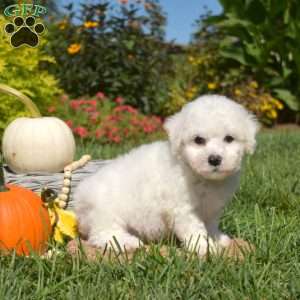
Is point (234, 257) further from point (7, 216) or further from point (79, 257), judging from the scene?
point (7, 216)

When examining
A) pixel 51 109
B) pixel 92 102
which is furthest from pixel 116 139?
pixel 51 109

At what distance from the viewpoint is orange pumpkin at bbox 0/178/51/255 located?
359 centimetres

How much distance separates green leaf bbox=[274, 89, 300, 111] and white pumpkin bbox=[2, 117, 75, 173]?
8.21 meters

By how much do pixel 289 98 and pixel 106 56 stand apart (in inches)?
166

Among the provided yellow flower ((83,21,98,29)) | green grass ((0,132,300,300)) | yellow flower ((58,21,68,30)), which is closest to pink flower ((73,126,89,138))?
yellow flower ((83,21,98,29))

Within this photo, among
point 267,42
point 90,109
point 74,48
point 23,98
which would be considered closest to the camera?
point 23,98

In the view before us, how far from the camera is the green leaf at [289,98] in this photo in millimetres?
12234

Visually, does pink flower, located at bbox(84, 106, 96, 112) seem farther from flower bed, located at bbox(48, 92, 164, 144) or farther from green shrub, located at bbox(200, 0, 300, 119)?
A: green shrub, located at bbox(200, 0, 300, 119)

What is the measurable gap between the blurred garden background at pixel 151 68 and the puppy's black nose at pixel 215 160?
175 inches

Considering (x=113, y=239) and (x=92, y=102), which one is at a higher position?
(x=92, y=102)

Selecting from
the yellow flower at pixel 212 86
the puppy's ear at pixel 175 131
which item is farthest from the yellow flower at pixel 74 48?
the puppy's ear at pixel 175 131
